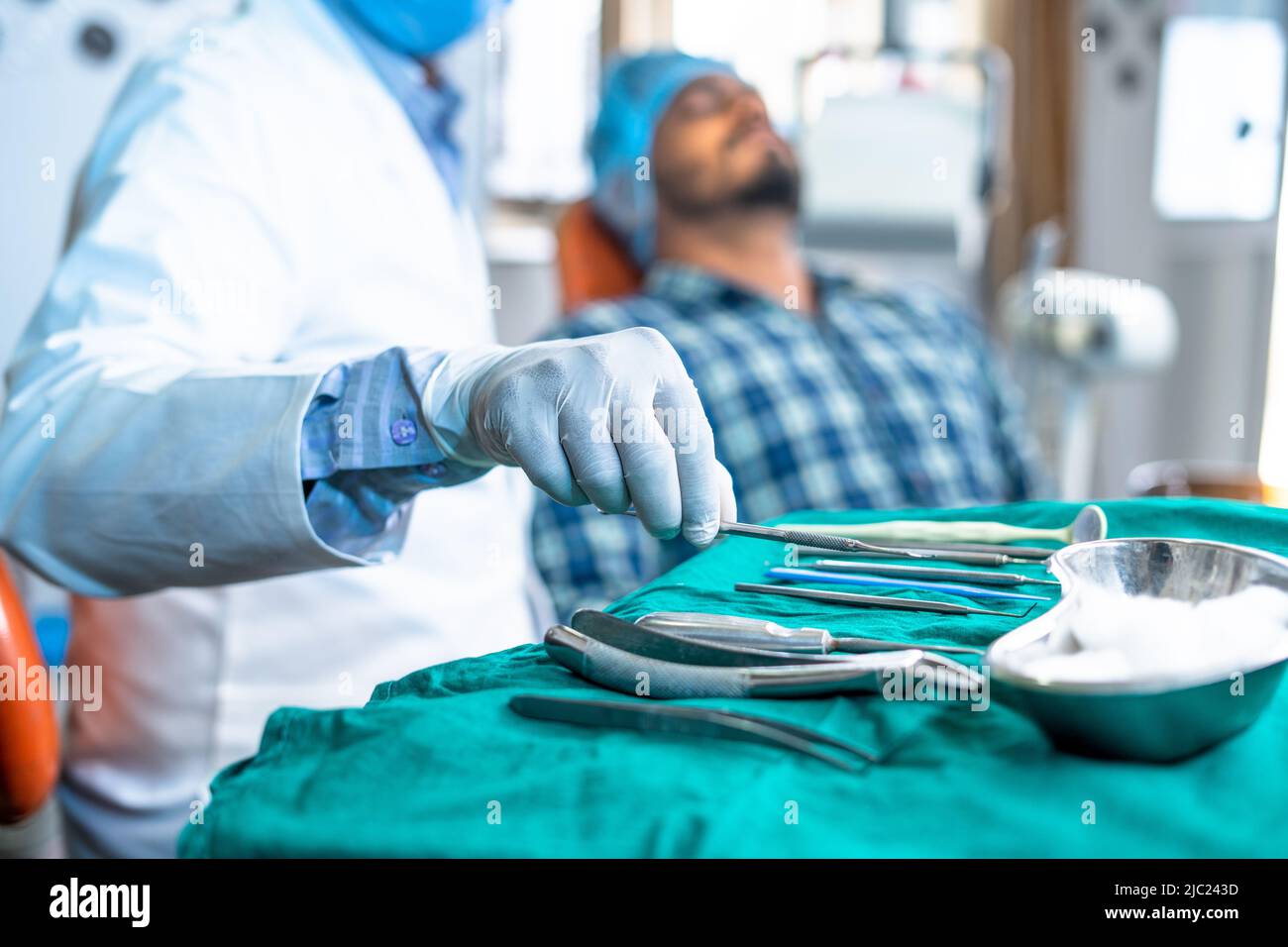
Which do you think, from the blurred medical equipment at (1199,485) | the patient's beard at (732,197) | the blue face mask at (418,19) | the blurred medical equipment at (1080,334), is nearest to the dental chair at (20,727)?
the blue face mask at (418,19)

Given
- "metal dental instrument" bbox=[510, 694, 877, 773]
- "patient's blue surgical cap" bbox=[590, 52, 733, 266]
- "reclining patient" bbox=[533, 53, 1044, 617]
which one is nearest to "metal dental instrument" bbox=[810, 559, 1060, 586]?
"metal dental instrument" bbox=[510, 694, 877, 773]

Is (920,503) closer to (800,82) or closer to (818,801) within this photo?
(800,82)

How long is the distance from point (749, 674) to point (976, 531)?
11.8 inches

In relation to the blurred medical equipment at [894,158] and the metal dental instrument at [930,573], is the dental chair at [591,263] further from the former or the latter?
the metal dental instrument at [930,573]

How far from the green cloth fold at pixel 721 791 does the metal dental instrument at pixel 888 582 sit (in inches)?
6.2

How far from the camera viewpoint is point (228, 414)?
28.1 inches

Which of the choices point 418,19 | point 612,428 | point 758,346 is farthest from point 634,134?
point 612,428

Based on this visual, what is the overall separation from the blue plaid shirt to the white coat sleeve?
0.55 m

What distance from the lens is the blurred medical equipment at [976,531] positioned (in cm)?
67

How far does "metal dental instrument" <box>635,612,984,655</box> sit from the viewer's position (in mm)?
472

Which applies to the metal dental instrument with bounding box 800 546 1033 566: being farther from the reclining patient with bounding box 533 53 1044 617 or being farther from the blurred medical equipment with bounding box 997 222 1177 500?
the blurred medical equipment with bounding box 997 222 1177 500

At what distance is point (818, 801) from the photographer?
370mm
